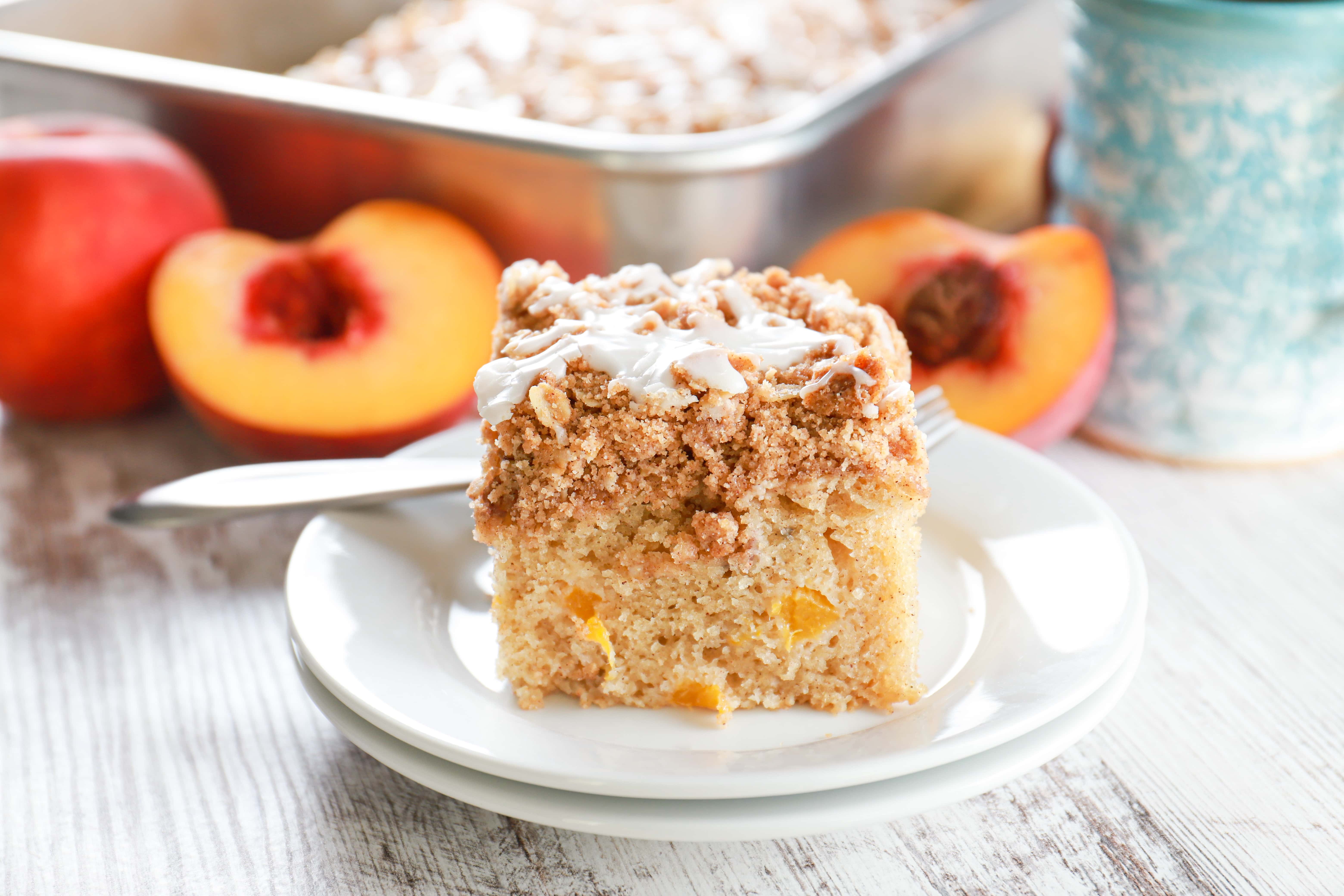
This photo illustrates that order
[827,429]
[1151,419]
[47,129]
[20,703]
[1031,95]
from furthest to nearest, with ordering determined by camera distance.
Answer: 1. [1031,95]
2. [47,129]
3. [1151,419]
4. [20,703]
5. [827,429]

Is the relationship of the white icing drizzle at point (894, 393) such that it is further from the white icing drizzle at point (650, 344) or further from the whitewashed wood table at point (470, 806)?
the whitewashed wood table at point (470, 806)

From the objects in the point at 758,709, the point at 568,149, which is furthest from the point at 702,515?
the point at 568,149

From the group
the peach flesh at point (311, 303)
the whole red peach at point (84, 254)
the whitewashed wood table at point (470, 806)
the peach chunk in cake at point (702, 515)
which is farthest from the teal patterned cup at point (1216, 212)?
the whole red peach at point (84, 254)

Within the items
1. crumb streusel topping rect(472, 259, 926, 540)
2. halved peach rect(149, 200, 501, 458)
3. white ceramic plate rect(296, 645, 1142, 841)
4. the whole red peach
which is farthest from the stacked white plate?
the whole red peach

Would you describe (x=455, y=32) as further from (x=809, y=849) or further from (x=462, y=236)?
(x=809, y=849)

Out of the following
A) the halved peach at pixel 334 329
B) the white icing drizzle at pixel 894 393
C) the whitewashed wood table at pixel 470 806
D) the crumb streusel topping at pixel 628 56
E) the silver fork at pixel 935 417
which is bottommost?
the whitewashed wood table at pixel 470 806

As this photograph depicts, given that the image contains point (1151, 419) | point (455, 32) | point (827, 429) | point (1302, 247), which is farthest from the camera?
point (455, 32)

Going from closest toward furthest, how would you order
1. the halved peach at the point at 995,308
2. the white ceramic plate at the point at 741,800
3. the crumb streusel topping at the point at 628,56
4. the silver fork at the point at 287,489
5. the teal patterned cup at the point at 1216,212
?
the white ceramic plate at the point at 741,800
the silver fork at the point at 287,489
the teal patterned cup at the point at 1216,212
the halved peach at the point at 995,308
the crumb streusel topping at the point at 628,56

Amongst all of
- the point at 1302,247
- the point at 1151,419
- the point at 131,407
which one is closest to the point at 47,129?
the point at 131,407
